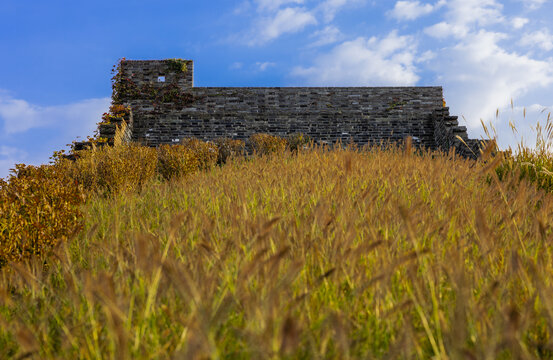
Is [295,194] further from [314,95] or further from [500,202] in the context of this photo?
[314,95]

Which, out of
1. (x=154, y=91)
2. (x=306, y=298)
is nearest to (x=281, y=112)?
(x=154, y=91)

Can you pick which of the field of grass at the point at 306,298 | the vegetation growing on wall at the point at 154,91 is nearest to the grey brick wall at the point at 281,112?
the vegetation growing on wall at the point at 154,91

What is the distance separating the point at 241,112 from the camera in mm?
16781

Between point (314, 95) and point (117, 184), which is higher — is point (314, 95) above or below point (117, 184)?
above

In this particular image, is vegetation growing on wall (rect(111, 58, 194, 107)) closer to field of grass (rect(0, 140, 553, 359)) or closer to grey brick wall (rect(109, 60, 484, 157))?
grey brick wall (rect(109, 60, 484, 157))

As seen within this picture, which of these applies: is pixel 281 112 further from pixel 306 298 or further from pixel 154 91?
pixel 306 298

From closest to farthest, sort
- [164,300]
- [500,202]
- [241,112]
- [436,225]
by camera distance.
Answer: [164,300]
[436,225]
[500,202]
[241,112]

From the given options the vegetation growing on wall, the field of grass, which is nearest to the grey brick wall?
the vegetation growing on wall

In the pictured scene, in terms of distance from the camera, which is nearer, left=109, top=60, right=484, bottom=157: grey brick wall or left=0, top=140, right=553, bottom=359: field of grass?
left=0, top=140, right=553, bottom=359: field of grass

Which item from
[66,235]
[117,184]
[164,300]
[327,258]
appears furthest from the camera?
[117,184]

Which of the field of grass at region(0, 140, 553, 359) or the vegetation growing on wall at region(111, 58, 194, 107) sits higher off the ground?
the vegetation growing on wall at region(111, 58, 194, 107)

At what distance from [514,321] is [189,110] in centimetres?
1664

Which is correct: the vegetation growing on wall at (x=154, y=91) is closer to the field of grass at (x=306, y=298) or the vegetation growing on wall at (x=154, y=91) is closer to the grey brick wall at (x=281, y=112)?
the grey brick wall at (x=281, y=112)

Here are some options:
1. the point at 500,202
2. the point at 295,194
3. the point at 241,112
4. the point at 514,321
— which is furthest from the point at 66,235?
the point at 241,112
